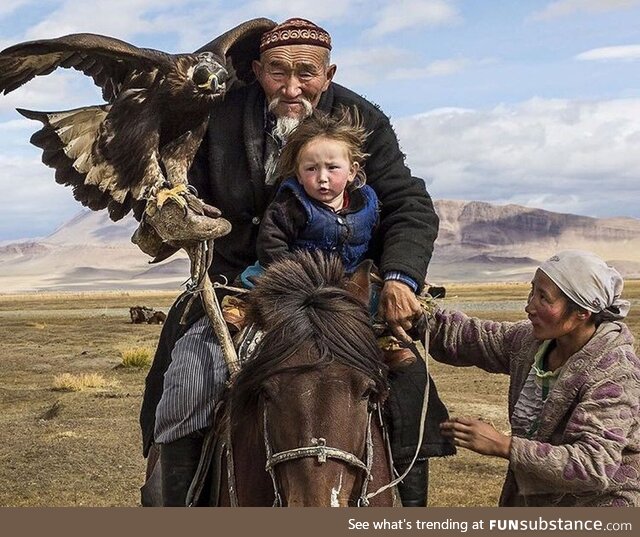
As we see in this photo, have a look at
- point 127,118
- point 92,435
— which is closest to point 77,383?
point 92,435

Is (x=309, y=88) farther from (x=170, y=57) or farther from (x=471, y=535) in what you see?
(x=471, y=535)

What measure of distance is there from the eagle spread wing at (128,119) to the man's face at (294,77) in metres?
0.26

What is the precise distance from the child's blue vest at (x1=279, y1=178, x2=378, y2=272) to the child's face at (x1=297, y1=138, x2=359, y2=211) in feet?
0.19

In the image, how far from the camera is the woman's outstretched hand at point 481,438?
4051 millimetres

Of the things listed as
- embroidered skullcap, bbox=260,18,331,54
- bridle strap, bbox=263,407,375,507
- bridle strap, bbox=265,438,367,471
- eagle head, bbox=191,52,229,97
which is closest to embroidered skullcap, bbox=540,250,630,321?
bridle strap, bbox=263,407,375,507

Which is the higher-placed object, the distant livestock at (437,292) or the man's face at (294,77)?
the man's face at (294,77)

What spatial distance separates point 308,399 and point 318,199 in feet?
4.01

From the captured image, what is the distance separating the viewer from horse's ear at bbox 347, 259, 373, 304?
156 inches

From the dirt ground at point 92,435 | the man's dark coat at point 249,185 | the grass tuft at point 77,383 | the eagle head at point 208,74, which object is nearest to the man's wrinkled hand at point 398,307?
the man's dark coat at point 249,185

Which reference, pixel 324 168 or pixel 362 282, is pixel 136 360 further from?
pixel 362 282

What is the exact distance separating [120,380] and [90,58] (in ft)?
56.8

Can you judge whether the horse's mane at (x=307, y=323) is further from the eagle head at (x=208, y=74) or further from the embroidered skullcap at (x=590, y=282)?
the eagle head at (x=208, y=74)

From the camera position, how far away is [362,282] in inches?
158

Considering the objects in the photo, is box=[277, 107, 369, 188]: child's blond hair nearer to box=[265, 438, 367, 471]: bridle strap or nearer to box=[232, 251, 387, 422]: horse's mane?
box=[232, 251, 387, 422]: horse's mane
